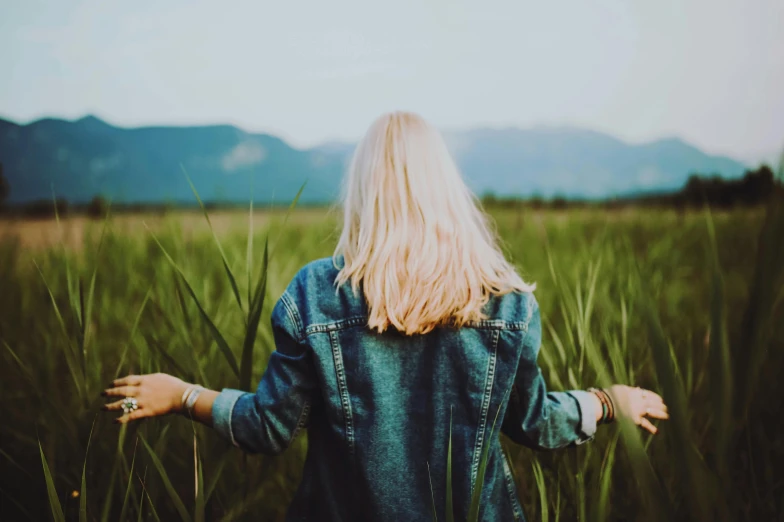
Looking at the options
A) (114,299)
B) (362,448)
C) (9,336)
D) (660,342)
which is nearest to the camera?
(660,342)

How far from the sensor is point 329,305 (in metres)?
0.93

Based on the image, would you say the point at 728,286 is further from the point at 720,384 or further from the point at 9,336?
the point at 9,336

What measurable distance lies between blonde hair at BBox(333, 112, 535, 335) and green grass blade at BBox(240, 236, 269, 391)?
123mm

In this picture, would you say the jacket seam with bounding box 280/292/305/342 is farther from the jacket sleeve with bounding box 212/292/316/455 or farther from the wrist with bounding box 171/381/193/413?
the wrist with bounding box 171/381/193/413

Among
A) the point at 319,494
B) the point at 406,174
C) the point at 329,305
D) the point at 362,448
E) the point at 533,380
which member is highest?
the point at 406,174

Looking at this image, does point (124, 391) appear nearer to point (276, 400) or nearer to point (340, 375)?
point (276, 400)

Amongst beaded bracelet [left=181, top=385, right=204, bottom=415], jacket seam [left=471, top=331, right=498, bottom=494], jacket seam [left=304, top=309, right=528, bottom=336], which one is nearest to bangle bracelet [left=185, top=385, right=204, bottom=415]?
beaded bracelet [left=181, top=385, right=204, bottom=415]

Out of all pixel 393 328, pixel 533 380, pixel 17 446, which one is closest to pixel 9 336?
pixel 17 446

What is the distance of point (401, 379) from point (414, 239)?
233 mm

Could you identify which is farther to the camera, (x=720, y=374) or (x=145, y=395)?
(x=145, y=395)

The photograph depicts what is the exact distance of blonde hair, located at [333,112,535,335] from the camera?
90cm

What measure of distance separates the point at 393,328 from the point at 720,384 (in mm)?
522

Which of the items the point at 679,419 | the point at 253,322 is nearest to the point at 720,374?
the point at 679,419

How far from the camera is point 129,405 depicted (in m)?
0.88
